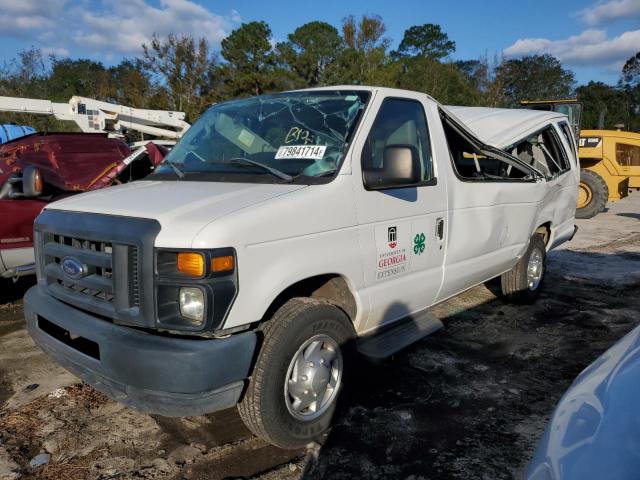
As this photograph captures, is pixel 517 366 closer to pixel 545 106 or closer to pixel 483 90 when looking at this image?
pixel 545 106

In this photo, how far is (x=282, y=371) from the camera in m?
2.73

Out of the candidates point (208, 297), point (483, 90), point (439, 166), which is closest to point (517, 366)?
point (439, 166)

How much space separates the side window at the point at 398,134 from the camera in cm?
333

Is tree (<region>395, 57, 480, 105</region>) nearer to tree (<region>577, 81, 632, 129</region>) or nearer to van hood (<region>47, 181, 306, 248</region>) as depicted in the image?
tree (<region>577, 81, 632, 129</region>)

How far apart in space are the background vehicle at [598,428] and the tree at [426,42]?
2622 inches

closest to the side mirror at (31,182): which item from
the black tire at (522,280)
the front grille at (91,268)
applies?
the front grille at (91,268)

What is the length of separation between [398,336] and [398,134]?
1447 mm

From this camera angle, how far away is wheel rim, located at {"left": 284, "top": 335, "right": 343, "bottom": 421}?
289cm

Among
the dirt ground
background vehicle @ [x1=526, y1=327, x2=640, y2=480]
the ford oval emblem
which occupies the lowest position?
the dirt ground

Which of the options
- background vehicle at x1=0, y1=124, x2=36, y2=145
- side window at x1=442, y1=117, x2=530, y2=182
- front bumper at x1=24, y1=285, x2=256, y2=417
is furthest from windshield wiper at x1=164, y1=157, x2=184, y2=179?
background vehicle at x1=0, y1=124, x2=36, y2=145

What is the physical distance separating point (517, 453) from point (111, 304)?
95.3 inches

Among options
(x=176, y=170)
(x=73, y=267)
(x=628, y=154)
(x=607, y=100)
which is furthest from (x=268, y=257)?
(x=607, y=100)

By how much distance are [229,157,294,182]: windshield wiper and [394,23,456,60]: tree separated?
213ft

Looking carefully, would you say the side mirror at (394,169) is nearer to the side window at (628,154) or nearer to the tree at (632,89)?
the side window at (628,154)
